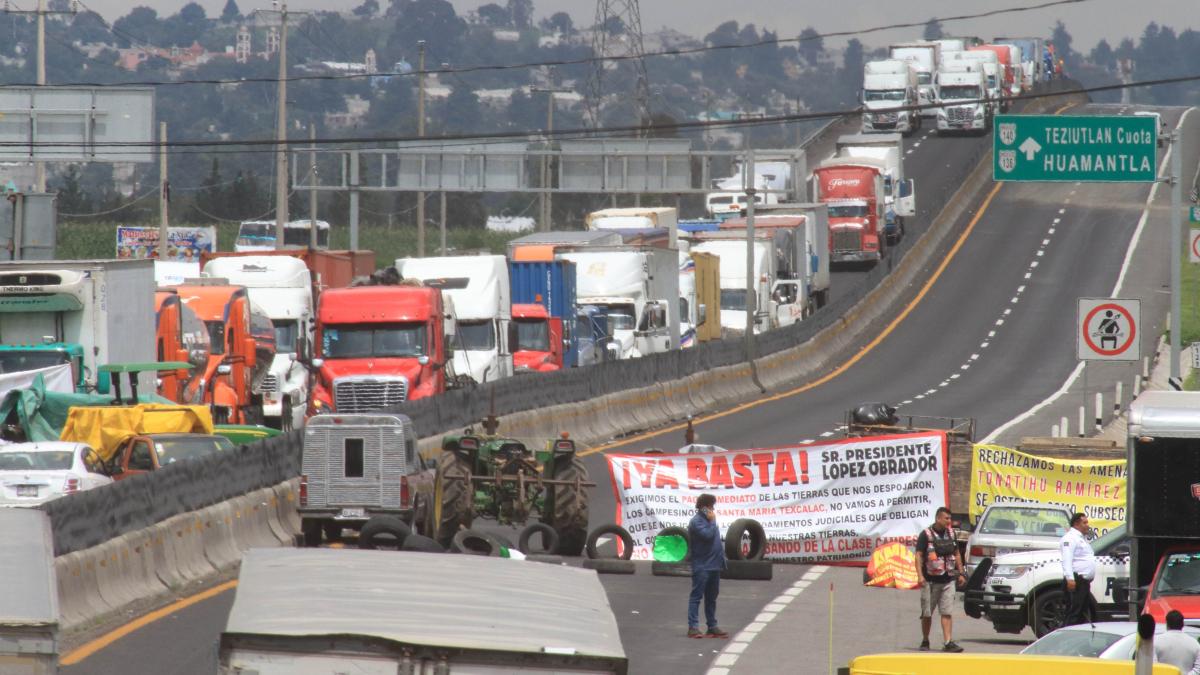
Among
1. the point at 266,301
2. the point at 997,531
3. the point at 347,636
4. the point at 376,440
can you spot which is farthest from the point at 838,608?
the point at 266,301

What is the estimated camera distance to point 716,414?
45750 mm

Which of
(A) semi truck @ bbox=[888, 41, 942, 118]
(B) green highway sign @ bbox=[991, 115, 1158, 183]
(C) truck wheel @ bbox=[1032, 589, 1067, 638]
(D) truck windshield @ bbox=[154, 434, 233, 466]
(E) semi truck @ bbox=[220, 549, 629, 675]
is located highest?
(A) semi truck @ bbox=[888, 41, 942, 118]

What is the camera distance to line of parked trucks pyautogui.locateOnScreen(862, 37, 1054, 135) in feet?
315

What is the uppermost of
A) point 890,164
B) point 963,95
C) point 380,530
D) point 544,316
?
point 963,95

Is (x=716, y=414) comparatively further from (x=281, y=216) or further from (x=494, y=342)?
(x=281, y=216)

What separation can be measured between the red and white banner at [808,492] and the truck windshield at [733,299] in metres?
34.8

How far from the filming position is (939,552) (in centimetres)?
1928

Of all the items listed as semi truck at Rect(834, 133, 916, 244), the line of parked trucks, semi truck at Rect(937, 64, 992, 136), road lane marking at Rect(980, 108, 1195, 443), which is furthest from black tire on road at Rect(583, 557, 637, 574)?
semi truck at Rect(937, 64, 992, 136)

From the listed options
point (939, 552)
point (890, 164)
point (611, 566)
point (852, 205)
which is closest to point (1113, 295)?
point (852, 205)

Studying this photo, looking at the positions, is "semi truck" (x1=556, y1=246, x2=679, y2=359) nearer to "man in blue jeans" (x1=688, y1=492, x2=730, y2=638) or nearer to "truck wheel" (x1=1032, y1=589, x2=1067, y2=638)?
"truck wheel" (x1=1032, y1=589, x2=1067, y2=638)

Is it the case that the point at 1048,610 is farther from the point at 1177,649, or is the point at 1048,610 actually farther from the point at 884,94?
the point at 884,94

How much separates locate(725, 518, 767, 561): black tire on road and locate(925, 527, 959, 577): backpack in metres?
4.29

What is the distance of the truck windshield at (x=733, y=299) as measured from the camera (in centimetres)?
5978

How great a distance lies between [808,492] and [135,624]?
977 centimetres
